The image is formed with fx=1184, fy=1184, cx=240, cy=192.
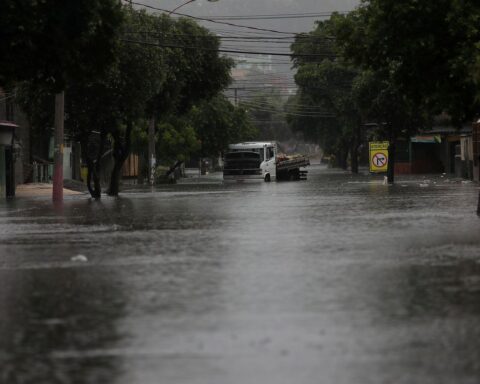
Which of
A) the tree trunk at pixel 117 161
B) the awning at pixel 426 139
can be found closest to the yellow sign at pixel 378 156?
the awning at pixel 426 139

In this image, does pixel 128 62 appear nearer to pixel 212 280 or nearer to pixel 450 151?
pixel 212 280

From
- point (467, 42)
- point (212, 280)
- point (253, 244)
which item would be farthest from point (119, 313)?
point (467, 42)

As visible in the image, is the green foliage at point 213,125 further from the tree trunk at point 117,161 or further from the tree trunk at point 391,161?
the tree trunk at point 117,161

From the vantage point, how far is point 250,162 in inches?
2763

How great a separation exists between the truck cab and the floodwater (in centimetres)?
4736

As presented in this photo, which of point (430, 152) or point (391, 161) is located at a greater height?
point (430, 152)

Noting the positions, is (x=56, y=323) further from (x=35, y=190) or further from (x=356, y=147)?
(x=356, y=147)

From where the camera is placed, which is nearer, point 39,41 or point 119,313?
point 119,313

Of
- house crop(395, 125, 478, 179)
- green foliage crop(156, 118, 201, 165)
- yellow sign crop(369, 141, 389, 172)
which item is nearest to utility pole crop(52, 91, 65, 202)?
yellow sign crop(369, 141, 389, 172)

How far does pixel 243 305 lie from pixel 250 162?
5914 cm

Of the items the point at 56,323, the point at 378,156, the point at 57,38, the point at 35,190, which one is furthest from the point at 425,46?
the point at 378,156

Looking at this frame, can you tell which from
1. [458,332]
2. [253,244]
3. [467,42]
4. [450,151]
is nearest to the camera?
[458,332]

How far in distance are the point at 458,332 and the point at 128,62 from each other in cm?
3617

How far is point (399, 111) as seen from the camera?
63406 mm
